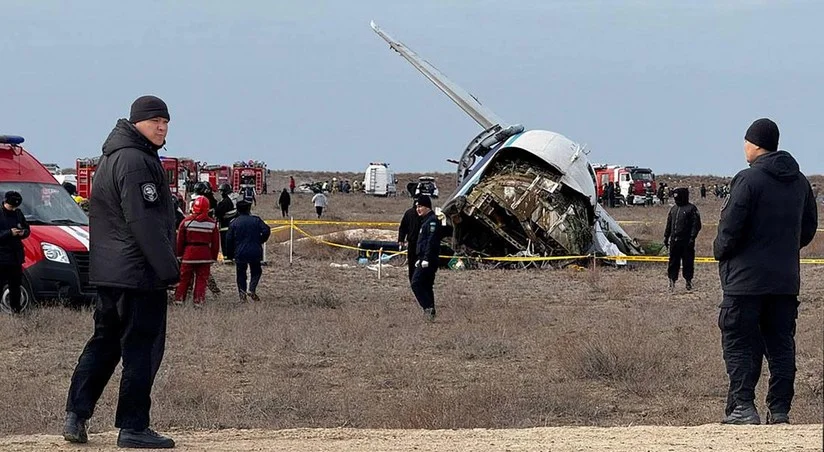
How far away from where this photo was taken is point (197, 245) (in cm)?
1650

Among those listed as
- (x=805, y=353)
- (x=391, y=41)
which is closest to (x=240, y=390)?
(x=805, y=353)

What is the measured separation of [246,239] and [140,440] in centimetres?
1076

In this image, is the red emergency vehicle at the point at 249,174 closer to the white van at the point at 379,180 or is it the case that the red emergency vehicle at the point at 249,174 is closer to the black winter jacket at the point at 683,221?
the white van at the point at 379,180

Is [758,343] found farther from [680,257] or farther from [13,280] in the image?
[680,257]

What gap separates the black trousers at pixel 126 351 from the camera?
6652 mm

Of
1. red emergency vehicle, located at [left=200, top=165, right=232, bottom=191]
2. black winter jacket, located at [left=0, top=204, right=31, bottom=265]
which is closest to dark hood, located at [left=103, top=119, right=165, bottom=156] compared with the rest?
black winter jacket, located at [left=0, top=204, right=31, bottom=265]

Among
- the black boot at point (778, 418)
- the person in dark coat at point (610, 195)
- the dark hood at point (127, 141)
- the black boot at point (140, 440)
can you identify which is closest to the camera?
the dark hood at point (127, 141)

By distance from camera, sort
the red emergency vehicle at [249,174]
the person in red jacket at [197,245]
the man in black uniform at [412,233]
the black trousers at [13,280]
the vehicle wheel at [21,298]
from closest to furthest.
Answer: the black trousers at [13,280]
the vehicle wheel at [21,298]
the man in black uniform at [412,233]
the person in red jacket at [197,245]
the red emergency vehicle at [249,174]

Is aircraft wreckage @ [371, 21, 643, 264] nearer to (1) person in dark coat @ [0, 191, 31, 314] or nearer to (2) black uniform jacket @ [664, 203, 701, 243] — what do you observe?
(2) black uniform jacket @ [664, 203, 701, 243]

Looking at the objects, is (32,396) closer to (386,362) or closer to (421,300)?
(386,362)

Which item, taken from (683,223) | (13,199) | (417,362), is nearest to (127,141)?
(417,362)

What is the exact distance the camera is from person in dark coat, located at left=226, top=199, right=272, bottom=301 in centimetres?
1745

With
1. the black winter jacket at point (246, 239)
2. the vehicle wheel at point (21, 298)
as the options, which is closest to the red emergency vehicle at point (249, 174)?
the black winter jacket at point (246, 239)

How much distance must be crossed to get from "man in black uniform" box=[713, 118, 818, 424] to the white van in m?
73.5
